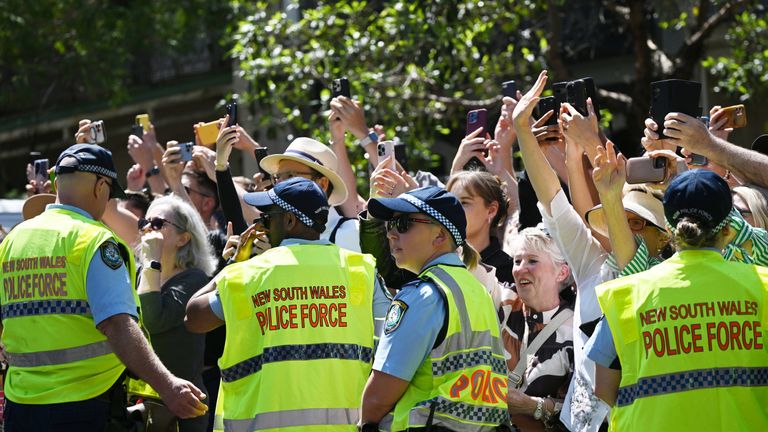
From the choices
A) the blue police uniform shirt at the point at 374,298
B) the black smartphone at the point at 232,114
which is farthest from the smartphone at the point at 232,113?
the blue police uniform shirt at the point at 374,298

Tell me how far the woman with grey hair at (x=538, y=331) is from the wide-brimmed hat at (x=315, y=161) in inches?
48.8

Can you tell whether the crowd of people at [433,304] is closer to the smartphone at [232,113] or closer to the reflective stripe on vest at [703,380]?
the reflective stripe on vest at [703,380]

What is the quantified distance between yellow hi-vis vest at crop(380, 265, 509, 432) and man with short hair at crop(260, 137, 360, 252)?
1.99 meters

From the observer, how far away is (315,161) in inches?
264

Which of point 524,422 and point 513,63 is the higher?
point 513,63

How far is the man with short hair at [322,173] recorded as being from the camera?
21.8 feet

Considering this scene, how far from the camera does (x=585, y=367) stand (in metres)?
5.01

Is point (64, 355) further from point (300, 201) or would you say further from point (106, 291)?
point (300, 201)

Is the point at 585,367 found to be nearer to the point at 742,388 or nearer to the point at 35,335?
the point at 742,388

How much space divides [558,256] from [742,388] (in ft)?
6.21

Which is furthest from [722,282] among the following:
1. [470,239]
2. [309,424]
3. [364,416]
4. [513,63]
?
[513,63]

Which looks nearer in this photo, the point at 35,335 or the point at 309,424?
the point at 309,424

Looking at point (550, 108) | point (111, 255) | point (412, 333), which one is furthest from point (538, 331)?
point (111, 255)

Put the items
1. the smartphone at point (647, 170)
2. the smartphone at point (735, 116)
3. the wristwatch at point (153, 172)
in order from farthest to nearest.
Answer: the wristwatch at point (153, 172) → the smartphone at point (735, 116) → the smartphone at point (647, 170)
